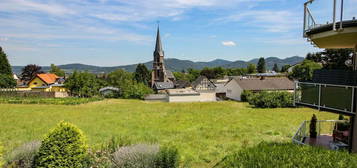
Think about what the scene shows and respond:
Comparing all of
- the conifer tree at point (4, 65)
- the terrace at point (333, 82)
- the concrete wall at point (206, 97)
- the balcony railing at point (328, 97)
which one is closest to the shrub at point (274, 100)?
the concrete wall at point (206, 97)

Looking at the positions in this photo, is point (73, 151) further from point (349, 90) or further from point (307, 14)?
point (307, 14)

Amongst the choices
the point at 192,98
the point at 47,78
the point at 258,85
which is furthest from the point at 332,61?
the point at 47,78

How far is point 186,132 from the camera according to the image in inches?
492

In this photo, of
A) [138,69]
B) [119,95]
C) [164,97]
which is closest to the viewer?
[164,97]

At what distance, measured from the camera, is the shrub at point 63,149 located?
5207mm

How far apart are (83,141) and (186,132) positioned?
7.47 m

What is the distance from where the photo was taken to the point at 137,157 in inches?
219

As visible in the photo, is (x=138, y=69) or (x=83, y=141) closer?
(x=83, y=141)

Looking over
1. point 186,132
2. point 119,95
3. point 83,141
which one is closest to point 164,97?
point 119,95

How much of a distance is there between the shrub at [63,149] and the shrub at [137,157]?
0.89 metres

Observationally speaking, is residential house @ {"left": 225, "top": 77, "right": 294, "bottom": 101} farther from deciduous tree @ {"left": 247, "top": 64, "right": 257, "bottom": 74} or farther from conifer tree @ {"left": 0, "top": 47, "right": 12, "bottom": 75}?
deciduous tree @ {"left": 247, "top": 64, "right": 257, "bottom": 74}

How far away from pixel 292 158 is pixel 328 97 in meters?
2.35

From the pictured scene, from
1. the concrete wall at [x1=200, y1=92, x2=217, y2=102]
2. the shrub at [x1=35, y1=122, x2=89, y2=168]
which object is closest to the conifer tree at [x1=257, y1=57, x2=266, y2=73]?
the concrete wall at [x1=200, y1=92, x2=217, y2=102]

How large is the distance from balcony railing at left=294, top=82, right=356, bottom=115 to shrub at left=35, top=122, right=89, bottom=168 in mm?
5987
